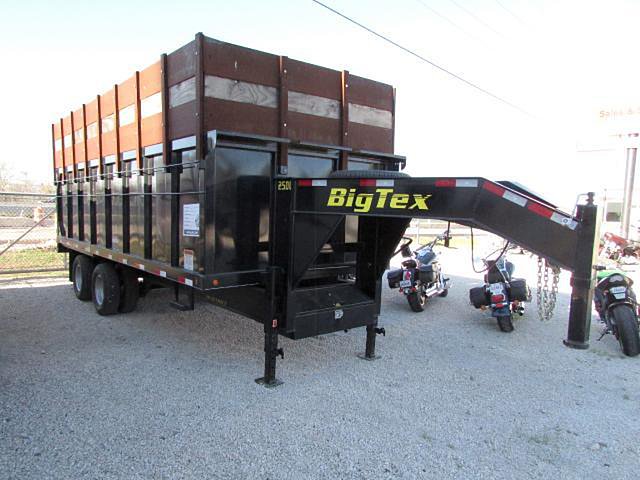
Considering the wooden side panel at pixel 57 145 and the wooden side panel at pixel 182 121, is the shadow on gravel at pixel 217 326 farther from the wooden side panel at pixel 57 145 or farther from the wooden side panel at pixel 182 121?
the wooden side panel at pixel 57 145

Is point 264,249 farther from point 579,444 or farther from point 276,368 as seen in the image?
point 579,444

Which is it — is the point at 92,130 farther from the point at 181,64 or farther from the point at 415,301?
the point at 415,301

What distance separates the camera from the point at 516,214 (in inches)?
102

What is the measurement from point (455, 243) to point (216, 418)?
1656 centimetres

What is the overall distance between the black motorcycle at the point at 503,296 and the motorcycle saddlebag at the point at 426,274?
3.05 ft

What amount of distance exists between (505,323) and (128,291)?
5280mm

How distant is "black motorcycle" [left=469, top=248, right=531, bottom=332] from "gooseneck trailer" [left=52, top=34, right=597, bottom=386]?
2159 mm

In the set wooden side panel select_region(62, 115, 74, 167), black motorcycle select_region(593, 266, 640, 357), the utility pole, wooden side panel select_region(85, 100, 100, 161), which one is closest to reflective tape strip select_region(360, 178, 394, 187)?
black motorcycle select_region(593, 266, 640, 357)

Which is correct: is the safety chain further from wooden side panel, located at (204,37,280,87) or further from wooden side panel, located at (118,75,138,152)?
wooden side panel, located at (118,75,138,152)

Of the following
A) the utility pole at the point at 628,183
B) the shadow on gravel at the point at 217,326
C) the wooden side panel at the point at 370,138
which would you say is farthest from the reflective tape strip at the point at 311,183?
the utility pole at the point at 628,183

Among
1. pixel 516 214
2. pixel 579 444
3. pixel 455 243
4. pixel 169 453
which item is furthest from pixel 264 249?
pixel 455 243

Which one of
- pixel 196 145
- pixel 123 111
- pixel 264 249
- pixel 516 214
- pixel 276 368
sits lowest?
pixel 276 368

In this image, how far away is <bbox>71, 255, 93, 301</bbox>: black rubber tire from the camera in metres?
7.34

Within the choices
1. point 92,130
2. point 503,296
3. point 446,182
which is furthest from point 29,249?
point 446,182
